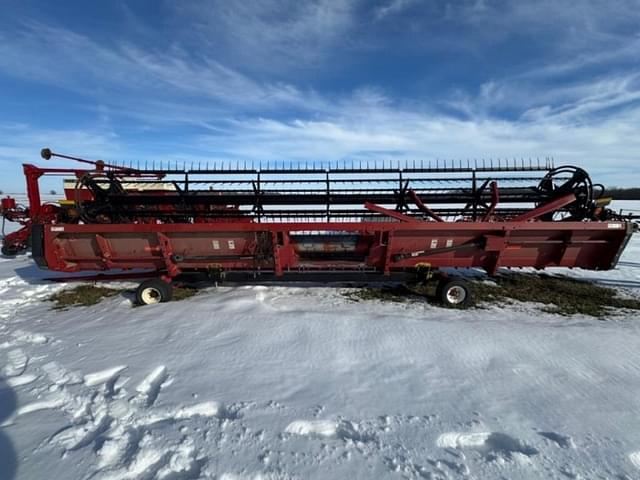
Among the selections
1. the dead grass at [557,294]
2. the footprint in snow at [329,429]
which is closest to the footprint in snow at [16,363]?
the footprint in snow at [329,429]

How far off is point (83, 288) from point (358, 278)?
4.86 m

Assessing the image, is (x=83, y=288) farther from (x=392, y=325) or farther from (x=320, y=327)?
(x=392, y=325)

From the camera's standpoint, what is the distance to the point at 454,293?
452 cm

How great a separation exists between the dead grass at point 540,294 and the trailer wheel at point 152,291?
2.71 m

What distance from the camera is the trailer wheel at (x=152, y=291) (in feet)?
15.2

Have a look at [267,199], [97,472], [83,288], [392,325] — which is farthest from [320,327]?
[83,288]

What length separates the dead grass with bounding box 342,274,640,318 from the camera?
175 inches

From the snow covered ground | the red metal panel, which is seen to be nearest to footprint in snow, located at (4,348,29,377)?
the snow covered ground

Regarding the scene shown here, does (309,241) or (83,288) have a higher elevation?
(309,241)

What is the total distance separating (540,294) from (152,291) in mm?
6050

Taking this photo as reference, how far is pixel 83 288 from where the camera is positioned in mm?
5562

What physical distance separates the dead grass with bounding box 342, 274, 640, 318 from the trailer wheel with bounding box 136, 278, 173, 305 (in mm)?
2708

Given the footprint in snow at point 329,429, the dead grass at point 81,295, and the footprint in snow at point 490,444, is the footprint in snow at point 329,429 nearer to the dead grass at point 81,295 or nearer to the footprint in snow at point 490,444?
the footprint in snow at point 490,444

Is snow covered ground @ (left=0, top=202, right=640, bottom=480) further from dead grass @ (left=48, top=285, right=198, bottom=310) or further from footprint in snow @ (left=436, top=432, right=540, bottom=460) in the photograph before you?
dead grass @ (left=48, top=285, right=198, bottom=310)
